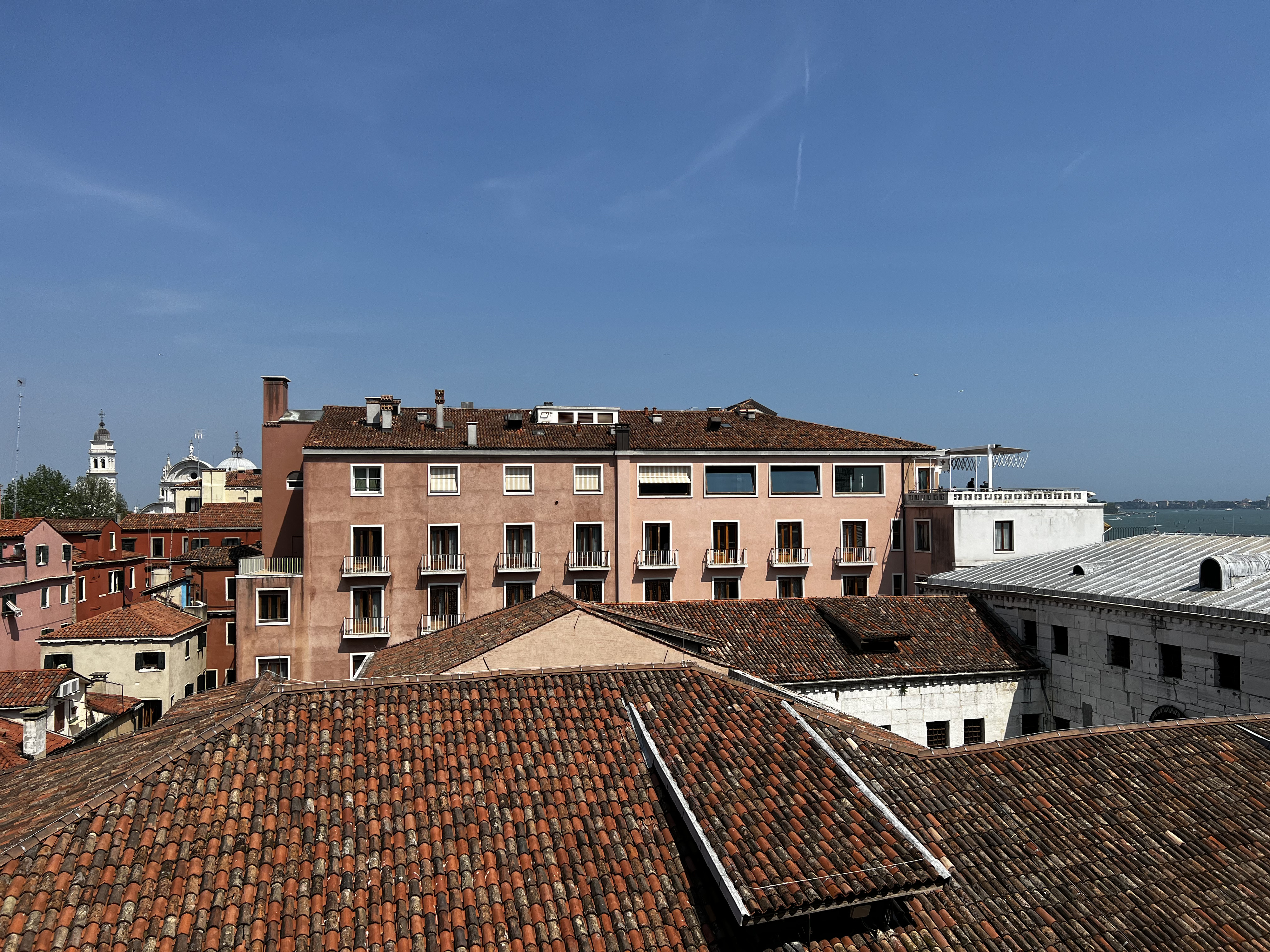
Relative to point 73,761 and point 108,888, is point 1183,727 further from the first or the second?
point 73,761

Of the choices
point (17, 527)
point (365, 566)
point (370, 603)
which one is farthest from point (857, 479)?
point (17, 527)

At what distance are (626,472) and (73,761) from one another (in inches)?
1021

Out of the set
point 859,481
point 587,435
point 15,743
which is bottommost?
point 15,743

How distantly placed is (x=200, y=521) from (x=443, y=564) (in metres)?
33.1

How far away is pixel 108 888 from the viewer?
734cm

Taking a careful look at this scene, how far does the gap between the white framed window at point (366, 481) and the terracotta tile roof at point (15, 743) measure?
1329cm

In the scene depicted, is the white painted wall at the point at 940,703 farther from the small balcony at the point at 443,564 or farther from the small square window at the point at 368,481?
the small square window at the point at 368,481

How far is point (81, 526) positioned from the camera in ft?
148

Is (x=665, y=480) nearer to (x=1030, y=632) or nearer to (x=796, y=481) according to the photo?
(x=796, y=481)

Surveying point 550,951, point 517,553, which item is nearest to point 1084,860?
point 550,951

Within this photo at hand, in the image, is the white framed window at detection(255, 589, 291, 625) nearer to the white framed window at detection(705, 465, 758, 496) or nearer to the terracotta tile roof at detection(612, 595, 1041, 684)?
the terracotta tile roof at detection(612, 595, 1041, 684)

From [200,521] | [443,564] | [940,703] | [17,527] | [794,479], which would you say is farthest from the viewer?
[200,521]

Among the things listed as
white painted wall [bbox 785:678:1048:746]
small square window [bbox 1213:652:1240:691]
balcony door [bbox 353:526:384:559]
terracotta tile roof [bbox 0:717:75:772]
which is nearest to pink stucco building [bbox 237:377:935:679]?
balcony door [bbox 353:526:384:559]

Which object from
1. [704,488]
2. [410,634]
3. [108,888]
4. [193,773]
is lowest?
[410,634]
